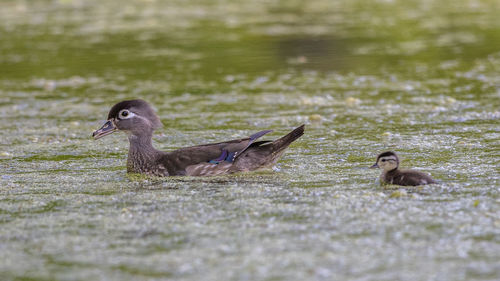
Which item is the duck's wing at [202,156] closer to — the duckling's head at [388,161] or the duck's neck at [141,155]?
the duck's neck at [141,155]

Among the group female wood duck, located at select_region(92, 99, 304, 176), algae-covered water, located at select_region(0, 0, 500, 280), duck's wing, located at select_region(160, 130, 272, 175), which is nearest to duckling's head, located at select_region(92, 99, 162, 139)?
female wood duck, located at select_region(92, 99, 304, 176)

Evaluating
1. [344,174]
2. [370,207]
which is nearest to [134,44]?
[344,174]

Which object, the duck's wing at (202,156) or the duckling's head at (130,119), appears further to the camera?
the duckling's head at (130,119)

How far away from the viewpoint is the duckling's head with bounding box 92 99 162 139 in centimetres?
762

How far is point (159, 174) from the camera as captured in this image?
286 inches

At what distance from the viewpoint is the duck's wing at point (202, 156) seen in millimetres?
7125

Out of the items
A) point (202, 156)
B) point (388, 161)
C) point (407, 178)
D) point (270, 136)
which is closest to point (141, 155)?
point (202, 156)

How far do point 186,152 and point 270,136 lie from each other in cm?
187

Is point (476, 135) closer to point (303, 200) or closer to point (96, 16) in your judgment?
point (303, 200)

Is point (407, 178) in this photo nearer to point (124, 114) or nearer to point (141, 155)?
point (141, 155)

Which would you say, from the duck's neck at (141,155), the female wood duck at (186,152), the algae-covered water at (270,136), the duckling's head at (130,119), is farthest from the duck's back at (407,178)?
the duckling's head at (130,119)

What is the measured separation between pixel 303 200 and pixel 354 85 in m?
5.83

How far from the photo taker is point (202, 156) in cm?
714

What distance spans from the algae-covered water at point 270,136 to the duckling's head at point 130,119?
39 cm
